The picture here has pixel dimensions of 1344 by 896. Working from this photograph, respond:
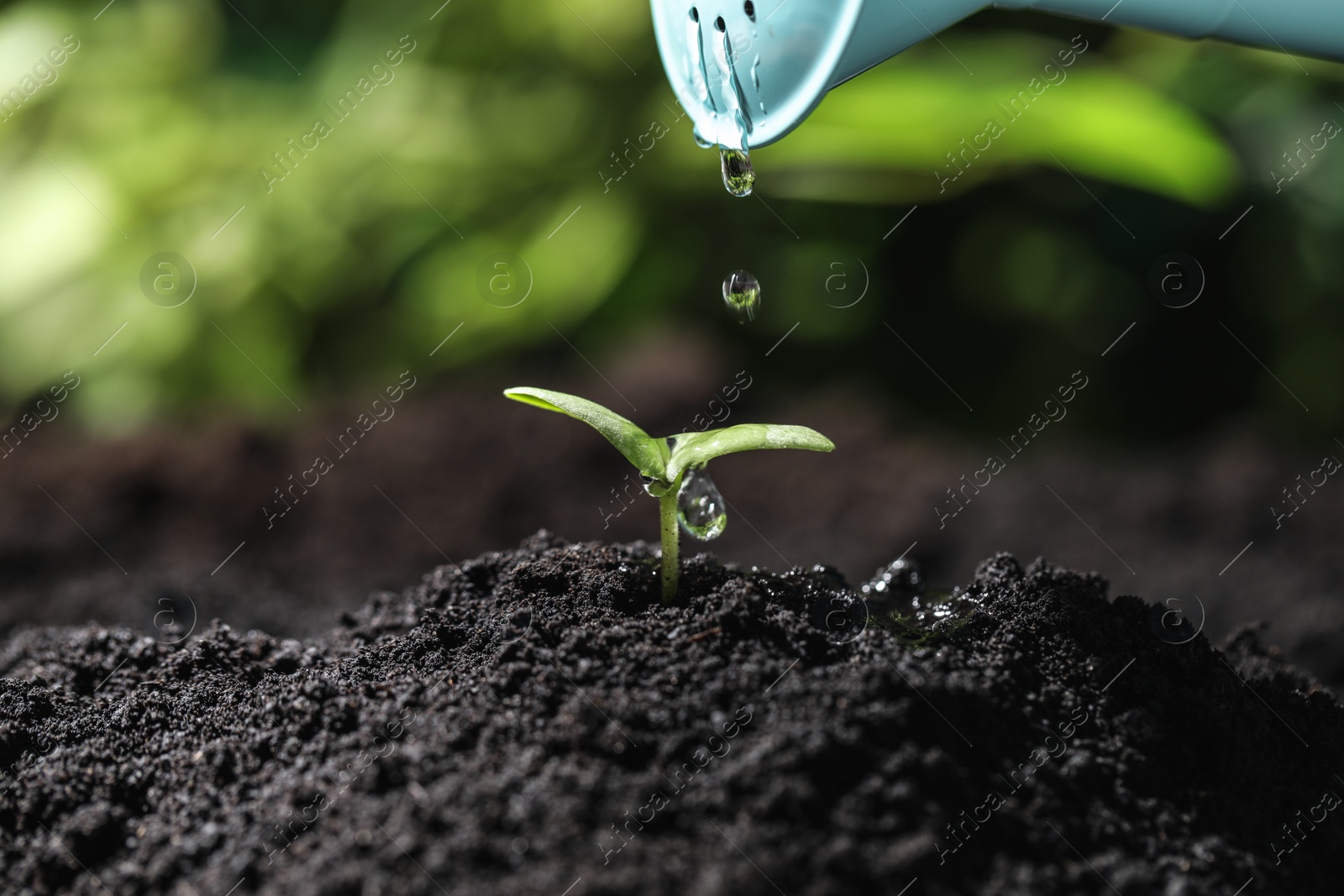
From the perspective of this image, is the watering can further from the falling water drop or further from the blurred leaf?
the blurred leaf

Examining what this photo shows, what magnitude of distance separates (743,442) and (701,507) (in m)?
0.24

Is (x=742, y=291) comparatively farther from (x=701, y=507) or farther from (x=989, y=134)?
(x=989, y=134)

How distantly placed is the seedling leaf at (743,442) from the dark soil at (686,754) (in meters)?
0.12

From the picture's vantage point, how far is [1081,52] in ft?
9.25

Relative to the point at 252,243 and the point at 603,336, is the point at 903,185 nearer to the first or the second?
the point at 603,336

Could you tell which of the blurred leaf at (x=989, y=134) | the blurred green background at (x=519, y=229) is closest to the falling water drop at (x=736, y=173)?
the blurred leaf at (x=989, y=134)

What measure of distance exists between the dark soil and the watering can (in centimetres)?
40

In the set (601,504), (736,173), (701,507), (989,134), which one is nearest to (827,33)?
(736,173)

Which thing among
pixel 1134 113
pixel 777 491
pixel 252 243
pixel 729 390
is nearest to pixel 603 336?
pixel 729 390

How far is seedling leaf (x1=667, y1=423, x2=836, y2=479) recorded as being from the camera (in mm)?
805

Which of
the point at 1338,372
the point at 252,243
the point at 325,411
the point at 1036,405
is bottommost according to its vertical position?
the point at 1338,372

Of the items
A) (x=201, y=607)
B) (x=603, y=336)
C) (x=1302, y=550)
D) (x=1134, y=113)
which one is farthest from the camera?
(x=603, y=336)

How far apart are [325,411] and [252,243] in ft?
1.70

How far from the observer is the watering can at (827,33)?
75cm
